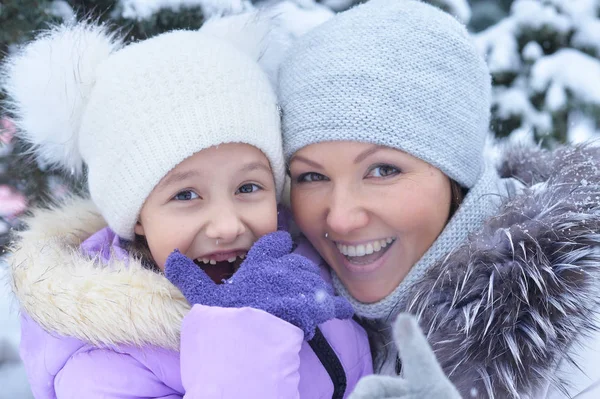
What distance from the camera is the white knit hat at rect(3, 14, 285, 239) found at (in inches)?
76.6

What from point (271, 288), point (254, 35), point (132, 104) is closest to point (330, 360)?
point (271, 288)

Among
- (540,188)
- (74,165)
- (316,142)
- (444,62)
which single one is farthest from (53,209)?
(540,188)

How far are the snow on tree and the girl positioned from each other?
7.68 ft

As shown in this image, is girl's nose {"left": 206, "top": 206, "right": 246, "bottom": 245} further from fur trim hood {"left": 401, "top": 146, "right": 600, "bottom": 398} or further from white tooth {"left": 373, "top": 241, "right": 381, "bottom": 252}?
fur trim hood {"left": 401, "top": 146, "right": 600, "bottom": 398}

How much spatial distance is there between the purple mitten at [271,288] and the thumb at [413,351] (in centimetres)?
55

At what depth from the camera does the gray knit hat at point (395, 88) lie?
1974 millimetres

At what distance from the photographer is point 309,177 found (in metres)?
2.16

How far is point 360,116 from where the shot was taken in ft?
6.41

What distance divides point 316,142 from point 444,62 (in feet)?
1.65

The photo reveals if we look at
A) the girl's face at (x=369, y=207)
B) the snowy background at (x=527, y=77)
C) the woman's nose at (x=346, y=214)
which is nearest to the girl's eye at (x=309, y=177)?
the girl's face at (x=369, y=207)

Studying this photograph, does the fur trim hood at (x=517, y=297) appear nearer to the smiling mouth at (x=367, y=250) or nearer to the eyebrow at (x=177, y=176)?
the smiling mouth at (x=367, y=250)

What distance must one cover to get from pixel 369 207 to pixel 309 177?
27 cm

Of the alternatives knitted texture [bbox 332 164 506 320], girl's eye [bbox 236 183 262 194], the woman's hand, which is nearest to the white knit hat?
girl's eye [bbox 236 183 262 194]

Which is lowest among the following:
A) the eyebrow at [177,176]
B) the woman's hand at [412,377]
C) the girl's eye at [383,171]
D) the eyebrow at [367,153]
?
the girl's eye at [383,171]
